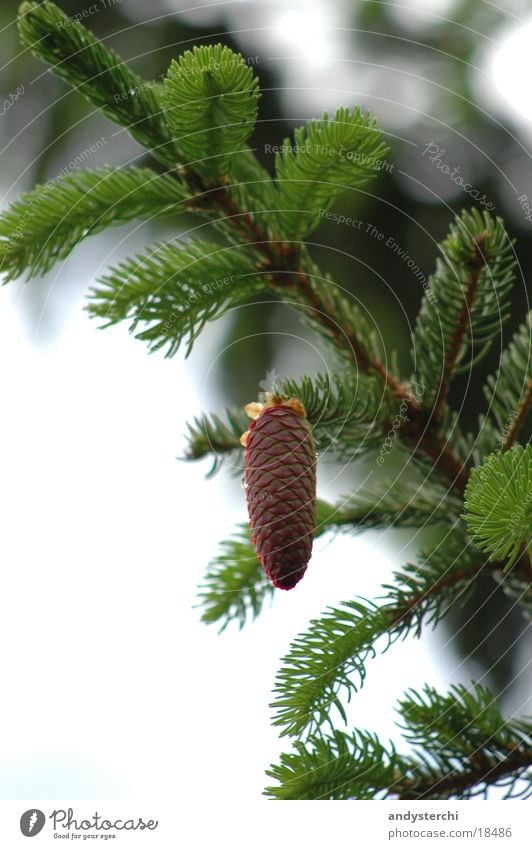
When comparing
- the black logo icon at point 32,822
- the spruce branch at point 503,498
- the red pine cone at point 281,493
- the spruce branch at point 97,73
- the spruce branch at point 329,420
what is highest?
the spruce branch at point 97,73

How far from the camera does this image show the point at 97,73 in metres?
0.55

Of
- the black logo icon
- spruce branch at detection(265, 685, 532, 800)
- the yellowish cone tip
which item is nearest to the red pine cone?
the yellowish cone tip

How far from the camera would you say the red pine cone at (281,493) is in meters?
0.45

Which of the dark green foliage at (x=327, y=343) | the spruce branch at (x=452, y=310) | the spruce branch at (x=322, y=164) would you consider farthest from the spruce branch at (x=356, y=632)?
the spruce branch at (x=322, y=164)

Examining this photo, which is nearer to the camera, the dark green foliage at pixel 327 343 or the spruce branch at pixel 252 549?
the dark green foliage at pixel 327 343

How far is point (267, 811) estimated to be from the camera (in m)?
0.53

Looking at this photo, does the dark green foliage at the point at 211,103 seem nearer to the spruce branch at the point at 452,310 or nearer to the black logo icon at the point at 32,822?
the spruce branch at the point at 452,310

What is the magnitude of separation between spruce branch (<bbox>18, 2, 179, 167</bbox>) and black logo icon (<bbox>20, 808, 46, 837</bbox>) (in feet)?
1.52

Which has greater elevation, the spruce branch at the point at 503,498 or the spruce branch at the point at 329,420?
the spruce branch at the point at 329,420

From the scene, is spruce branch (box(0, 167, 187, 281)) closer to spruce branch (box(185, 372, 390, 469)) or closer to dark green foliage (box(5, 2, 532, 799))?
dark green foliage (box(5, 2, 532, 799))

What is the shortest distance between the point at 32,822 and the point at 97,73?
1.67ft

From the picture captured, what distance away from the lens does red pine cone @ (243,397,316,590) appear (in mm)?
452

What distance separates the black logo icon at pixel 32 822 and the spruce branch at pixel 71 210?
0.37 metres

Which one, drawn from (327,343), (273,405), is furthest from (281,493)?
(327,343)
